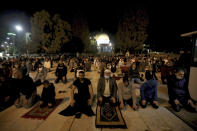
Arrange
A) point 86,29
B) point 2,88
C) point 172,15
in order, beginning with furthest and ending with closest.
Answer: point 86,29 → point 172,15 → point 2,88

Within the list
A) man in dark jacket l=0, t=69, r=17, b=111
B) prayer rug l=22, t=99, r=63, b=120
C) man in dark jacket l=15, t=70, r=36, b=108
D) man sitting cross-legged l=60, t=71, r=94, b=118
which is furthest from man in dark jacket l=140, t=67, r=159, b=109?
man in dark jacket l=0, t=69, r=17, b=111

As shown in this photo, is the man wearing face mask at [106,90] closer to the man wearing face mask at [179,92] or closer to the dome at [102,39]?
the man wearing face mask at [179,92]

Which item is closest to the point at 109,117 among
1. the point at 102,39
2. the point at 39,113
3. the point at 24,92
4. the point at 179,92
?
the point at 39,113

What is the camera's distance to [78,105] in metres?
4.68

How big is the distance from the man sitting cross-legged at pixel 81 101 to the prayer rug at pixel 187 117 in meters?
2.90

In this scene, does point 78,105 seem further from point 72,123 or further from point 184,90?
point 184,90

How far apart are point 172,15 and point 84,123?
2790 centimetres

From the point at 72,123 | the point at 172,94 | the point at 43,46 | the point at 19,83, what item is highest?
the point at 43,46

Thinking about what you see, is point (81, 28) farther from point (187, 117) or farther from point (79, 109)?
point (187, 117)

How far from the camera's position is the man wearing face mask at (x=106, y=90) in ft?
16.4

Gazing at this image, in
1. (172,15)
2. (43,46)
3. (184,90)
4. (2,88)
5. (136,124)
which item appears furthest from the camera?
(43,46)

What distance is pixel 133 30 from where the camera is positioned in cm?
3700

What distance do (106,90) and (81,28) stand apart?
147 ft

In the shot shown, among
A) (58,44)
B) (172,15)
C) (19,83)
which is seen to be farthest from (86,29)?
(19,83)
